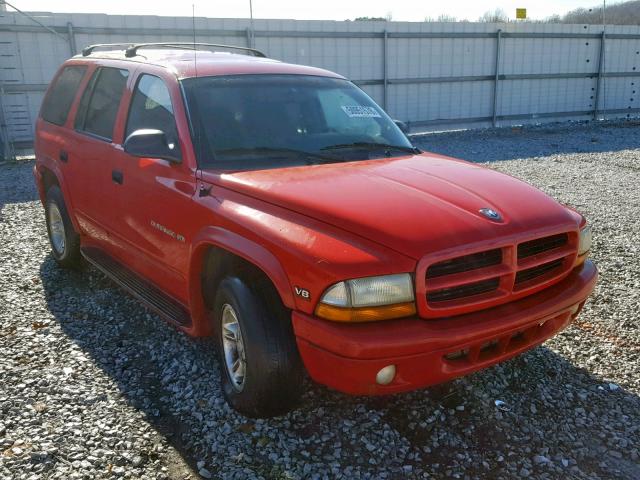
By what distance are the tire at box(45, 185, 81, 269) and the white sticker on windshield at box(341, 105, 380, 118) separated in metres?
2.68

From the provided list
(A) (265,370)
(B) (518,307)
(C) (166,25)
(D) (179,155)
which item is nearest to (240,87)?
(D) (179,155)

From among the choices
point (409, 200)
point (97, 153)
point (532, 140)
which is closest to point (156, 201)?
point (97, 153)

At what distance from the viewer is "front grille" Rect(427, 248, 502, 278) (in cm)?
265

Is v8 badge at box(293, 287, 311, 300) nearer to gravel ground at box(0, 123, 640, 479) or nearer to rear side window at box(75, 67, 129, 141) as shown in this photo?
gravel ground at box(0, 123, 640, 479)

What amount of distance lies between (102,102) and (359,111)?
2022mm

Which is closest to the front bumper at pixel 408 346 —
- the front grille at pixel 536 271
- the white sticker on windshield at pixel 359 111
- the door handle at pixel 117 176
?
the front grille at pixel 536 271

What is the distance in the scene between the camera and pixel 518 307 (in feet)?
9.36

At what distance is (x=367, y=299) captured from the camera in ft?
8.40

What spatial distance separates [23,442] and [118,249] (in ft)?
5.68

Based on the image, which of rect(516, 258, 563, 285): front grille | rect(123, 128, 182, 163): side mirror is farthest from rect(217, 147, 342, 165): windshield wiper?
rect(516, 258, 563, 285): front grille

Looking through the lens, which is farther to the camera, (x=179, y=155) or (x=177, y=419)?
(x=179, y=155)

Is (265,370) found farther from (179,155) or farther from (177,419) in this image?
(179,155)

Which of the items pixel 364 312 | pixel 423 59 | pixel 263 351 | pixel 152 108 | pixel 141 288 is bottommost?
pixel 141 288

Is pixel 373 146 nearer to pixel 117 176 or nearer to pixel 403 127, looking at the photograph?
pixel 403 127
